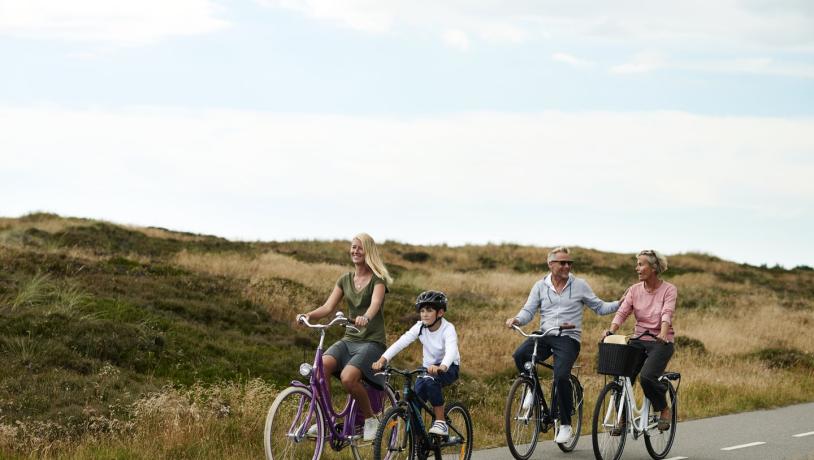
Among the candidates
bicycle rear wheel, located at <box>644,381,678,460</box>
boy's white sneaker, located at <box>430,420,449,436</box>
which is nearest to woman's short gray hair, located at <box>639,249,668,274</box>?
bicycle rear wheel, located at <box>644,381,678,460</box>

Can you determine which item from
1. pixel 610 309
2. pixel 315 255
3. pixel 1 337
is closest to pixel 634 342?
pixel 610 309

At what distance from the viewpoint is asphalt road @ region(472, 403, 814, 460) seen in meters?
11.3

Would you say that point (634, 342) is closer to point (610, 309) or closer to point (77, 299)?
point (610, 309)

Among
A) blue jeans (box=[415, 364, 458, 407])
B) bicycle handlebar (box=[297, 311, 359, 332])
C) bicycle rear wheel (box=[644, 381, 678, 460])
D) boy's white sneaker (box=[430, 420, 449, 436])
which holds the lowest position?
bicycle rear wheel (box=[644, 381, 678, 460])

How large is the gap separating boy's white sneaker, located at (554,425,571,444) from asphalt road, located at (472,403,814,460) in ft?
0.65

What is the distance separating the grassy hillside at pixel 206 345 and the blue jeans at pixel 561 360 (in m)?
1.55

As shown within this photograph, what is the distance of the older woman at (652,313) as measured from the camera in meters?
10.7

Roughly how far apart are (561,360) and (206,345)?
11841 millimetres

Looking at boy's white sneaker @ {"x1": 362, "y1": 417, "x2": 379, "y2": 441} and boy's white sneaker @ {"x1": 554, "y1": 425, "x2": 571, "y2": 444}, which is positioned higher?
boy's white sneaker @ {"x1": 362, "y1": 417, "x2": 379, "y2": 441}

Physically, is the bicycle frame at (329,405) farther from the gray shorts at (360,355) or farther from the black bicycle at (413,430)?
the black bicycle at (413,430)

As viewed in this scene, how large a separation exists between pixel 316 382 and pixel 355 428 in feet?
2.51

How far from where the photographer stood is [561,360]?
35.5 ft

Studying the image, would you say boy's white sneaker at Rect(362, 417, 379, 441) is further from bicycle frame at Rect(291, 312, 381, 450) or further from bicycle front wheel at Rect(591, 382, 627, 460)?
bicycle front wheel at Rect(591, 382, 627, 460)

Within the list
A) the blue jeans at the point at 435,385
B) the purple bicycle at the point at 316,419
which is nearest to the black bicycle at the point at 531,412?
the blue jeans at the point at 435,385
